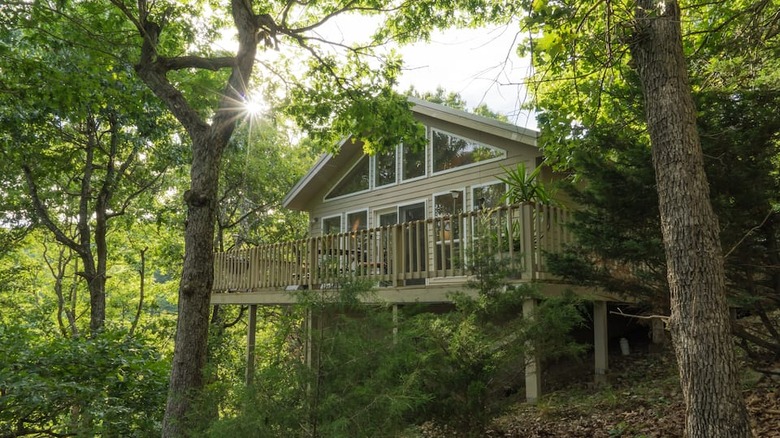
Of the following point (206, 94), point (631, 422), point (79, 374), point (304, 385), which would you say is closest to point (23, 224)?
point (206, 94)

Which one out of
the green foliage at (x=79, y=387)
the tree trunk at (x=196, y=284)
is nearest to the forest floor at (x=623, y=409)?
the tree trunk at (x=196, y=284)

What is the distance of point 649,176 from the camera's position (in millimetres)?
4977

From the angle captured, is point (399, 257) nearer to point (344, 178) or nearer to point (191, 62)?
point (191, 62)

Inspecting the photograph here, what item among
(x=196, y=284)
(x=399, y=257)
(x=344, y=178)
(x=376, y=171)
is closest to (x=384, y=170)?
(x=376, y=171)

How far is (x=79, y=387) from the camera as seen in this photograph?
6.11 metres

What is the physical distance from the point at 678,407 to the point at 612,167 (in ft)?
7.79

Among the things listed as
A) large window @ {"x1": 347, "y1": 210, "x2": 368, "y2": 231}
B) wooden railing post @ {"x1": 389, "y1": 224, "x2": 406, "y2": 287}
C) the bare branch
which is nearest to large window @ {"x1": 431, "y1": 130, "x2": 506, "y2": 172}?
large window @ {"x1": 347, "y1": 210, "x2": 368, "y2": 231}

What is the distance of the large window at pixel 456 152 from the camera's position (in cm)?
1034

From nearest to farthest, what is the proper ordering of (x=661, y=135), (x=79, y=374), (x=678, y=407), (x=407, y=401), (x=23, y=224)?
(x=407, y=401) < (x=661, y=135) < (x=678, y=407) < (x=79, y=374) < (x=23, y=224)

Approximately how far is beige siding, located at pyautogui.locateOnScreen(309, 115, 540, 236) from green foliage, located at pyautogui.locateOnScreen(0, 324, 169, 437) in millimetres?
6126

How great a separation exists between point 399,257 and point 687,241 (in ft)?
16.3

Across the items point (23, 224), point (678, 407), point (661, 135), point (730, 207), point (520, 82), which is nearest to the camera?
point (661, 135)

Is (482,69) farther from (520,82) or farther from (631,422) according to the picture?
(631,422)

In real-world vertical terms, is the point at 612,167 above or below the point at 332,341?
above
